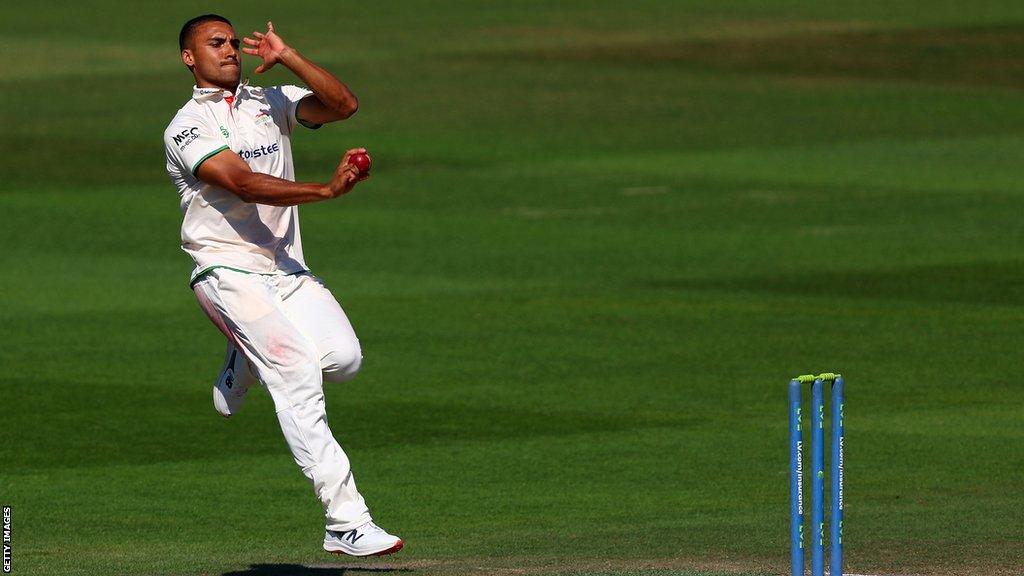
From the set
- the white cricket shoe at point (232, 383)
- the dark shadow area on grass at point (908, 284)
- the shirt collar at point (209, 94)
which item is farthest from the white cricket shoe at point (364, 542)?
the dark shadow area on grass at point (908, 284)

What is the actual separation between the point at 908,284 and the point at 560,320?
3.33 m

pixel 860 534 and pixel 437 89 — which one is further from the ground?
pixel 437 89

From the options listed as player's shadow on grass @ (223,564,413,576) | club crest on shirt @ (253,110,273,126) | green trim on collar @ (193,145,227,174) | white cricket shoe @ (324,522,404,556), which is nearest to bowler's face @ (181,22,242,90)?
club crest on shirt @ (253,110,273,126)

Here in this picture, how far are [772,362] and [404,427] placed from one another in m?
3.06

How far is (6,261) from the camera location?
21.0 m

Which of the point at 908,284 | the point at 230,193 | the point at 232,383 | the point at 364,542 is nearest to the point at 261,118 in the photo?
the point at 230,193

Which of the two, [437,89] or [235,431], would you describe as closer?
[235,431]

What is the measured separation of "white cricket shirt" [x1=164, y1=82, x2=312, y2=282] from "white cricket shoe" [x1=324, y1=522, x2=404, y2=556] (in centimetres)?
114

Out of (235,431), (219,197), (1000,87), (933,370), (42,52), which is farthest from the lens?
(42,52)

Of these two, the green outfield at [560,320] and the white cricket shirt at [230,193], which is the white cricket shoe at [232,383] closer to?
the white cricket shirt at [230,193]

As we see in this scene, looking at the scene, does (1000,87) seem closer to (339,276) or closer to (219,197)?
(339,276)

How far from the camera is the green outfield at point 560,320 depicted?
430 inches

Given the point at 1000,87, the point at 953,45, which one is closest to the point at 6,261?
the point at 1000,87

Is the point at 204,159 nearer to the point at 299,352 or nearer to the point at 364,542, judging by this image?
the point at 299,352
